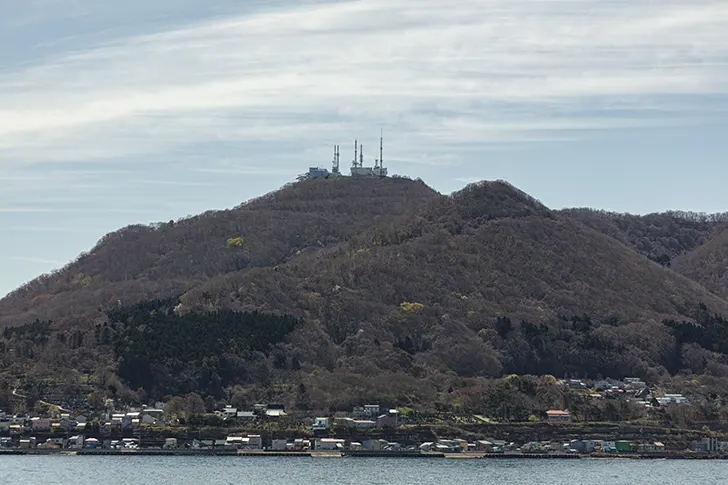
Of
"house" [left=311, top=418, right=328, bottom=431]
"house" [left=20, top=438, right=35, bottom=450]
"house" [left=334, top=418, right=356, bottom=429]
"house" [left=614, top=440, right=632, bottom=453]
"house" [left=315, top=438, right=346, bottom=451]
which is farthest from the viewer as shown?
"house" [left=311, top=418, right=328, bottom=431]

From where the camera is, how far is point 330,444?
617 ft

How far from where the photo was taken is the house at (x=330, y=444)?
187 metres

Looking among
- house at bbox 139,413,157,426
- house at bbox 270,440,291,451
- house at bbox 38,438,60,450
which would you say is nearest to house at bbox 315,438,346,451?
house at bbox 270,440,291,451

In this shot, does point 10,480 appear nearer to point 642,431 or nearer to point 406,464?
point 406,464

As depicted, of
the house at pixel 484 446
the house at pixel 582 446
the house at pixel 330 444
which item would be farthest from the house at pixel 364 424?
the house at pixel 582 446

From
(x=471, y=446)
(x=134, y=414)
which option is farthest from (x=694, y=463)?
(x=134, y=414)

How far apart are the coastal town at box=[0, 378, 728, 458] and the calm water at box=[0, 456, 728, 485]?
183 inches

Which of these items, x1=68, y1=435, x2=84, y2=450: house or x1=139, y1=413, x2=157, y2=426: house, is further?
x1=139, y1=413, x2=157, y2=426: house

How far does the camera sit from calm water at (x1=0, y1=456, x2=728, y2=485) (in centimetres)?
15375

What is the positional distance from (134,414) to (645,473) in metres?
66.4

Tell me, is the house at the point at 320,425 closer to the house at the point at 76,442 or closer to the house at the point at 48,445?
the house at the point at 76,442

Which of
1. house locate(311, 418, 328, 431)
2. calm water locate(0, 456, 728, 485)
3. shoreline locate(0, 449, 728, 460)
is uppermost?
house locate(311, 418, 328, 431)

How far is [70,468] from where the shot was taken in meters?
165

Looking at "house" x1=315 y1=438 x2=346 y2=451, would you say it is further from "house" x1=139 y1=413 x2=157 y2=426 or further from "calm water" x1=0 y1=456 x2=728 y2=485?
"house" x1=139 y1=413 x2=157 y2=426
